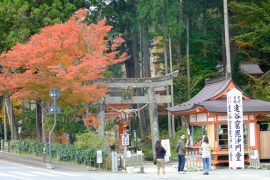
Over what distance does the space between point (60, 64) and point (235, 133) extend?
9.10 metres

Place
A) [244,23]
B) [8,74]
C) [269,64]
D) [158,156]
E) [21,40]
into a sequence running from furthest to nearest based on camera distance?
[269,64], [244,23], [21,40], [8,74], [158,156]

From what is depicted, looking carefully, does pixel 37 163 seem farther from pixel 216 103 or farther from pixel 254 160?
pixel 254 160

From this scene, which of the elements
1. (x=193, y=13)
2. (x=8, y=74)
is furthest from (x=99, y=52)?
(x=193, y=13)

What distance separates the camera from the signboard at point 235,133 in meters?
25.2

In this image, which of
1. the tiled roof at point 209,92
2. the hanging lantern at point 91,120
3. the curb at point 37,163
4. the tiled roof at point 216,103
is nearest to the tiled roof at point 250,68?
the tiled roof at point 209,92

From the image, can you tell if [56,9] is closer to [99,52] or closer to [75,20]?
[75,20]

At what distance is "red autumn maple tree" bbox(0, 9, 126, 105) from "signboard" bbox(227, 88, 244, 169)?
23.3 feet

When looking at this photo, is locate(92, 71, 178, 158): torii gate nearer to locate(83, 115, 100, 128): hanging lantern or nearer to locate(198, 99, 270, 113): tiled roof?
locate(83, 115, 100, 128): hanging lantern

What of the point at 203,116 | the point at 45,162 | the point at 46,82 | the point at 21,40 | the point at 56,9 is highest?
the point at 56,9

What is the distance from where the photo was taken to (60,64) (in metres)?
28.4

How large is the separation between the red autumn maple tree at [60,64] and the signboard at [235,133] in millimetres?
7087

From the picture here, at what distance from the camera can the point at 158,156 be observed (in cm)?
2191

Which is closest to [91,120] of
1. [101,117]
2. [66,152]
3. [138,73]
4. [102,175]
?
[101,117]

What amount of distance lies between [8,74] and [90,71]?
5.78 meters
